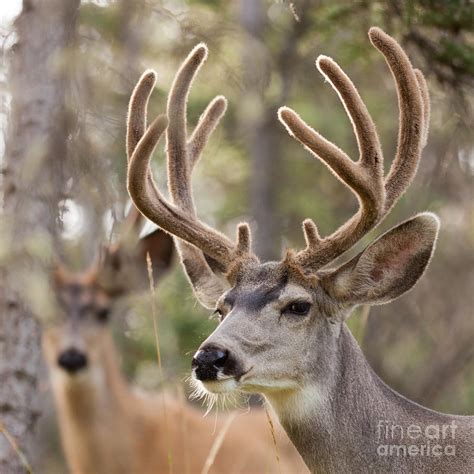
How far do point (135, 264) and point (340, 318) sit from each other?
4.11m

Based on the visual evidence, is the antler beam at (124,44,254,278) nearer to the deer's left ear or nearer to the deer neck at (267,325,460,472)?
the deer's left ear

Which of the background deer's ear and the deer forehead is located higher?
the deer forehead

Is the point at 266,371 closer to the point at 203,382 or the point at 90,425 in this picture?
the point at 203,382

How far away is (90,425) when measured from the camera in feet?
31.9

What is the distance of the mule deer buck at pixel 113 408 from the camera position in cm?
959

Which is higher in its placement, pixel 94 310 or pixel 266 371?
pixel 266 371

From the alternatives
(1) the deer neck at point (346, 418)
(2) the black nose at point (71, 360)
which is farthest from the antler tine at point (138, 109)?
(2) the black nose at point (71, 360)

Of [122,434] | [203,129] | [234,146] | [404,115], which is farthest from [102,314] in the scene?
[234,146]

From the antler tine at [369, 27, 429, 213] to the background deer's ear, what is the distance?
11.0 feet

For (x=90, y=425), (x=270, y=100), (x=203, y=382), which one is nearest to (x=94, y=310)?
(x=90, y=425)

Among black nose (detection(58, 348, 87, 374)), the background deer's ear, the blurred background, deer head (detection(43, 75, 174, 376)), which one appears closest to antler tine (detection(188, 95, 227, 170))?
the blurred background

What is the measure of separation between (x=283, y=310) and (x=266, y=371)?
0.37 m

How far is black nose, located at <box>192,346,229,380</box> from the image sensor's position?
208 inches

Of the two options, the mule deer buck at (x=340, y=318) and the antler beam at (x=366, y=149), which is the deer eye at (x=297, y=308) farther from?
the antler beam at (x=366, y=149)
